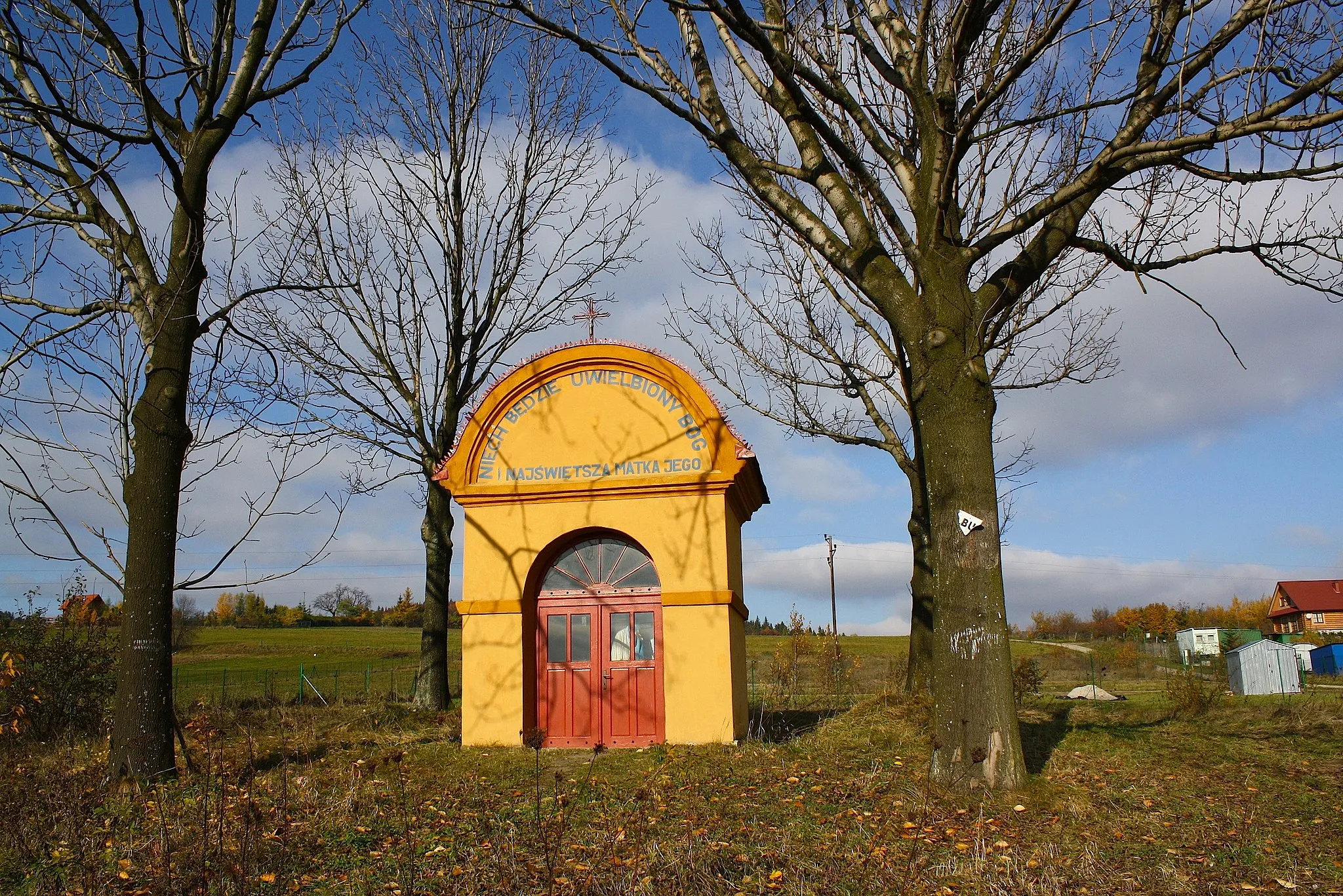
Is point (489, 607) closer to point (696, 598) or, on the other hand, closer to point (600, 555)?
point (600, 555)

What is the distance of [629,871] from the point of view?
18.3 ft

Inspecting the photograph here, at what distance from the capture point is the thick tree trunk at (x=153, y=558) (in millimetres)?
9141

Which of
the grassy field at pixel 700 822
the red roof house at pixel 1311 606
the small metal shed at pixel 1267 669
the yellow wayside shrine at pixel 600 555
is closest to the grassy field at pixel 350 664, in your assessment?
the yellow wayside shrine at pixel 600 555

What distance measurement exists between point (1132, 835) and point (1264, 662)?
2886cm

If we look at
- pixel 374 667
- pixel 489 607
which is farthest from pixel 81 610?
pixel 374 667

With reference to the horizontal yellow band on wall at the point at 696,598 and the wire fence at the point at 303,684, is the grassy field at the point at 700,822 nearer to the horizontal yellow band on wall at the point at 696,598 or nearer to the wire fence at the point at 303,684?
the horizontal yellow band on wall at the point at 696,598

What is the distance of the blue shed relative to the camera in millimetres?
44250

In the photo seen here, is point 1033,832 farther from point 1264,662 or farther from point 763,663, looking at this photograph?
point 763,663

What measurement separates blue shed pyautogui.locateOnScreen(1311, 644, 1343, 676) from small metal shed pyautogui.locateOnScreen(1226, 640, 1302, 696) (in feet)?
52.8

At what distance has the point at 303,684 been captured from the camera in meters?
31.9

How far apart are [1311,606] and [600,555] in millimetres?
88634

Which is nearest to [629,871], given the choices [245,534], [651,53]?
[245,534]

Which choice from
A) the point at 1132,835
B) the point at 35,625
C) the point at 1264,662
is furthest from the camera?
the point at 1264,662

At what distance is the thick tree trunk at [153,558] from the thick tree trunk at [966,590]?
7344mm
